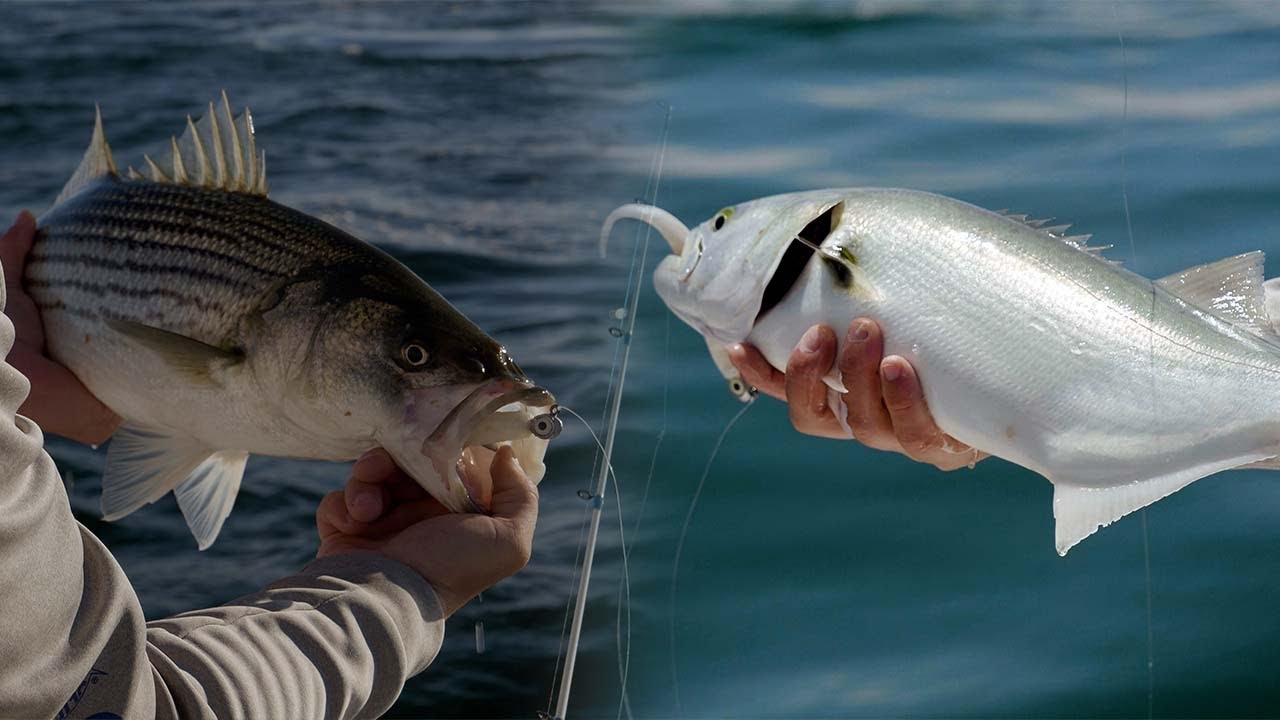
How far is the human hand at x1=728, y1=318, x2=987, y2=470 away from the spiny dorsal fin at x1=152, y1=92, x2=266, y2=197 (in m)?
0.92

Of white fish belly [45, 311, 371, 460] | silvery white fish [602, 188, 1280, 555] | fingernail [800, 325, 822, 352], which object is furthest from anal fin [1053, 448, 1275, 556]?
white fish belly [45, 311, 371, 460]

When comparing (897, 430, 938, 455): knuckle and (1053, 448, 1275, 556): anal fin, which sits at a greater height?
(1053, 448, 1275, 556): anal fin

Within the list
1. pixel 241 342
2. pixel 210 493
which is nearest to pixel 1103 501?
pixel 241 342

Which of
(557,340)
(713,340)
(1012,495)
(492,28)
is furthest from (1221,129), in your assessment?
(492,28)

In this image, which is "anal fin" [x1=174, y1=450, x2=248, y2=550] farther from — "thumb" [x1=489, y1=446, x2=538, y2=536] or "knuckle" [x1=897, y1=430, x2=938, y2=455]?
"knuckle" [x1=897, y1=430, x2=938, y2=455]

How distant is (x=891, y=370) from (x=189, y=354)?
109 cm

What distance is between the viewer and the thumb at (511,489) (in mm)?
1692

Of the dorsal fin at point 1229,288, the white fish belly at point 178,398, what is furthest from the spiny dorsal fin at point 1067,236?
the white fish belly at point 178,398

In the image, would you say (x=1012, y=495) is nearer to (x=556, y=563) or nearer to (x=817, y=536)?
(x=817, y=536)

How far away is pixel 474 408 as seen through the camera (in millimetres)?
1584

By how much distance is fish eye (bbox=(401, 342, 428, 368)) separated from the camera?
5.28ft

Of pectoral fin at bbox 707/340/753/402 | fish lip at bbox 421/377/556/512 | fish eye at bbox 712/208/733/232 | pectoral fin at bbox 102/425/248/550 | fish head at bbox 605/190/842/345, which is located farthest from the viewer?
pectoral fin at bbox 707/340/753/402

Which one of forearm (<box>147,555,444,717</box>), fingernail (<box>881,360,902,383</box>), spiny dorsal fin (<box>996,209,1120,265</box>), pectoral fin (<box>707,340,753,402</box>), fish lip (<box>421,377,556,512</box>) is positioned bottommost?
pectoral fin (<box>707,340,753,402</box>)

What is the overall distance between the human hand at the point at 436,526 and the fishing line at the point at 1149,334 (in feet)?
3.11
